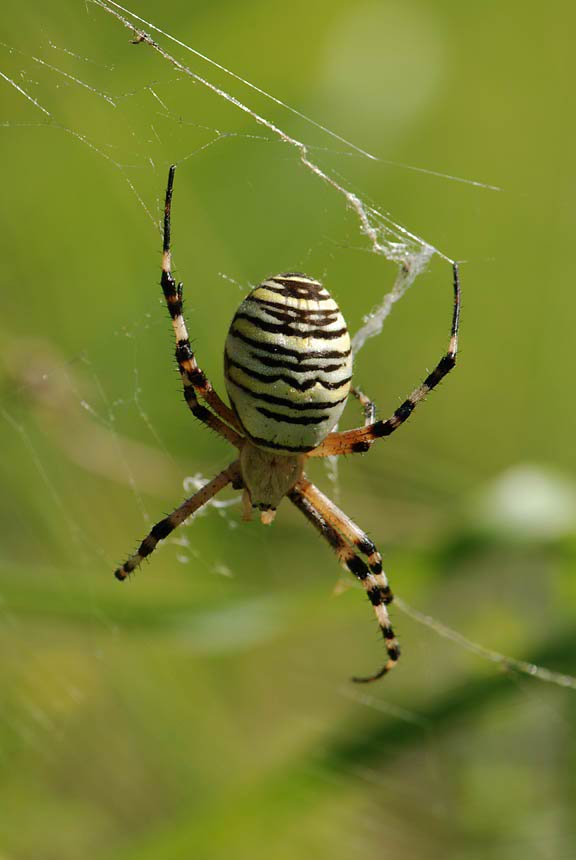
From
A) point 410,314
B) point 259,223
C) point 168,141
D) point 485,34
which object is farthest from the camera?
point 485,34

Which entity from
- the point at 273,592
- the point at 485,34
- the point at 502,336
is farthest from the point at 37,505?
the point at 485,34

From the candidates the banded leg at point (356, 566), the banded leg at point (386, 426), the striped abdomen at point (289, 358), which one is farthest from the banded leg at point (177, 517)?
the striped abdomen at point (289, 358)

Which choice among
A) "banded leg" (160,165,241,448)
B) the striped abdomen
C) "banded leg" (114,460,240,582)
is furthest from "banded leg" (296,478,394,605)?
the striped abdomen

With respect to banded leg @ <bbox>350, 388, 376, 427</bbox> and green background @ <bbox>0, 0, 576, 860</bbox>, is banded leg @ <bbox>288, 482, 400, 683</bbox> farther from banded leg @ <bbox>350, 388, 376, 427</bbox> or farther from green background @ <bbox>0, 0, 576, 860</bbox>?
banded leg @ <bbox>350, 388, 376, 427</bbox>

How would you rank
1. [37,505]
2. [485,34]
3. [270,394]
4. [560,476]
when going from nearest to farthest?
1. [270,394]
2. [560,476]
3. [37,505]
4. [485,34]

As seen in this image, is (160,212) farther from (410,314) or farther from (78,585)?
(410,314)

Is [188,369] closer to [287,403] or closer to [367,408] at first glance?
[287,403]

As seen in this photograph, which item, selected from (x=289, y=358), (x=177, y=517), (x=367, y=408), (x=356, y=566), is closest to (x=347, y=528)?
(x=356, y=566)
